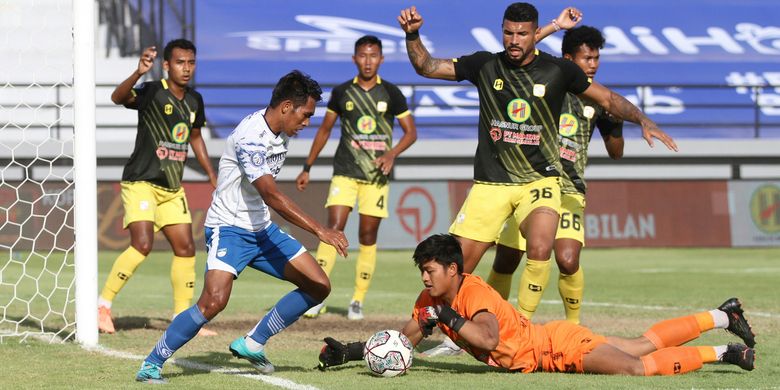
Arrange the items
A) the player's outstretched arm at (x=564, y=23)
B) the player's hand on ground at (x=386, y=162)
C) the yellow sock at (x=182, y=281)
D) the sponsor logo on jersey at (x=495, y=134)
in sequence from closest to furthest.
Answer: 1. the sponsor logo on jersey at (x=495, y=134)
2. the player's outstretched arm at (x=564, y=23)
3. the yellow sock at (x=182, y=281)
4. the player's hand on ground at (x=386, y=162)

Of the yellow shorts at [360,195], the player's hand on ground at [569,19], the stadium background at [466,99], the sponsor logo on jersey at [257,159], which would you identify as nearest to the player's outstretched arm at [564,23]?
the player's hand on ground at [569,19]

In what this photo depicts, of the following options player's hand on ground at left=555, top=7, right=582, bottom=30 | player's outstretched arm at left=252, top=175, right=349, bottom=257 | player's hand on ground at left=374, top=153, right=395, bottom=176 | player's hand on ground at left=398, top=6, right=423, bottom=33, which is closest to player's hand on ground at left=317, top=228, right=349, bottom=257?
player's outstretched arm at left=252, top=175, right=349, bottom=257

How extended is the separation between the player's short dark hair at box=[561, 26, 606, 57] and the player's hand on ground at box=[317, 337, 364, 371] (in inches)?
134

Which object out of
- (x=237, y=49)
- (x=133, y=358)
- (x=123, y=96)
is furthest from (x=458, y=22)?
(x=133, y=358)

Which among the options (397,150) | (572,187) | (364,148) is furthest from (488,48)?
(572,187)

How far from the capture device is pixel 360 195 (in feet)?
40.0

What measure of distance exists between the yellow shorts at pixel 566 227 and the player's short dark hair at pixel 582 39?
120cm

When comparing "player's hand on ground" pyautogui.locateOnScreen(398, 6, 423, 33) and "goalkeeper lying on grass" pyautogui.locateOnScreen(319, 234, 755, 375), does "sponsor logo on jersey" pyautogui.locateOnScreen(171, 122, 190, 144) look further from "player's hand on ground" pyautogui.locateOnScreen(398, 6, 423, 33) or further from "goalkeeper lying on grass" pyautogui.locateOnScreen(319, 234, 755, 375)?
"goalkeeper lying on grass" pyautogui.locateOnScreen(319, 234, 755, 375)

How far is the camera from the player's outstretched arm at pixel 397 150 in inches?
463

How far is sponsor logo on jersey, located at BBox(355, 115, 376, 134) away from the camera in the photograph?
40.3 feet

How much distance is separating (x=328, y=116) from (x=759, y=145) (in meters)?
18.1

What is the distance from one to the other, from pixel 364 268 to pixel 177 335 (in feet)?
16.6

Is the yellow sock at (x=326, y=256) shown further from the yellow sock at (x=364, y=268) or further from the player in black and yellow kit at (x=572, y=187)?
the player in black and yellow kit at (x=572, y=187)

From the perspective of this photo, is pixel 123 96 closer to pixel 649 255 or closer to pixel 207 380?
pixel 207 380
